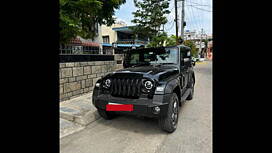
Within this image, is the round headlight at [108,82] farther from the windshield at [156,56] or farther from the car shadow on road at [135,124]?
the windshield at [156,56]

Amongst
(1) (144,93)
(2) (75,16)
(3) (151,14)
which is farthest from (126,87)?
(3) (151,14)

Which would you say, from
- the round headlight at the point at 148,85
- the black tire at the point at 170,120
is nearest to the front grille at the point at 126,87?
the round headlight at the point at 148,85

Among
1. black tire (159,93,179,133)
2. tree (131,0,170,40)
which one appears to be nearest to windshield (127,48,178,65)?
black tire (159,93,179,133)

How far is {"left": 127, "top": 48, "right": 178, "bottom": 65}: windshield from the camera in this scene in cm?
347

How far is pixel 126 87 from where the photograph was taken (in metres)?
2.62

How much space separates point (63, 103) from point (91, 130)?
1725mm

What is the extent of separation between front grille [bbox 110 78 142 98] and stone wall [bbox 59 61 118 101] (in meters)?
2.24

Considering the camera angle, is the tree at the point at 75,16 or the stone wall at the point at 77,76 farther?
the stone wall at the point at 77,76

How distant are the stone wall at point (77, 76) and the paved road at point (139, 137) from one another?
1.76 m

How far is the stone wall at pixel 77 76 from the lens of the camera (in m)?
4.34

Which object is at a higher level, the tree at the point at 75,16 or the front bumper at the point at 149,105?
the tree at the point at 75,16

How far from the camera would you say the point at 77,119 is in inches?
126
